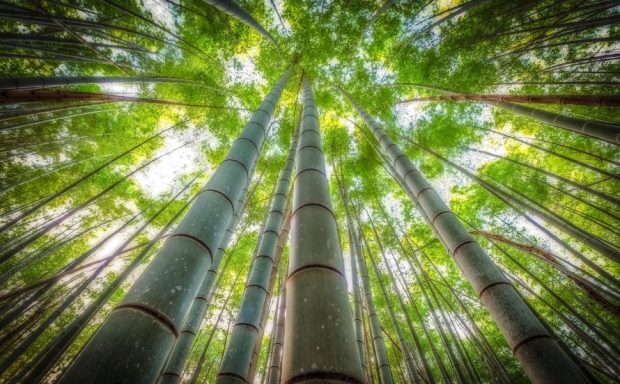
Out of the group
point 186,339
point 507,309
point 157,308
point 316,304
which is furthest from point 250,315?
point 507,309

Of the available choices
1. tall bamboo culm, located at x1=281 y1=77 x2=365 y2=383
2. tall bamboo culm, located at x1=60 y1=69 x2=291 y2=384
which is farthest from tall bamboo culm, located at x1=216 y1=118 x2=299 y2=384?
tall bamboo culm, located at x1=281 y1=77 x2=365 y2=383

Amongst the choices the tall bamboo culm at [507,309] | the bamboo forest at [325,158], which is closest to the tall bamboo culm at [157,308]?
the bamboo forest at [325,158]

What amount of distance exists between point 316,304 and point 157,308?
1.80 ft

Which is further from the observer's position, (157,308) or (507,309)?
(507,309)

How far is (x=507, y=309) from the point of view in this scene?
63.8 inches

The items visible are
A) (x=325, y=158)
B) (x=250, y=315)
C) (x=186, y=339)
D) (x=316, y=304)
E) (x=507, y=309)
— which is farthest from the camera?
(x=325, y=158)

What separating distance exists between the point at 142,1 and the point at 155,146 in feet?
10.2

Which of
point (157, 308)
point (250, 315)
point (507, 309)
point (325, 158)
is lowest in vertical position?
point (157, 308)

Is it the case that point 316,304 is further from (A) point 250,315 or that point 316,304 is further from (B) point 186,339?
(B) point 186,339

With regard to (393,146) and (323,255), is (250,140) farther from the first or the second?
(393,146)

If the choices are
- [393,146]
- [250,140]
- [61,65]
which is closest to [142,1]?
[61,65]

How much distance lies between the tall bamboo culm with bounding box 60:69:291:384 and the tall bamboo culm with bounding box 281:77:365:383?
1.31ft

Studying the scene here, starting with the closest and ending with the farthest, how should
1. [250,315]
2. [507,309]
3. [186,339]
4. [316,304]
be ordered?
[316,304] < [507,309] < [250,315] < [186,339]

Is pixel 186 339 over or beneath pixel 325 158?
beneath
